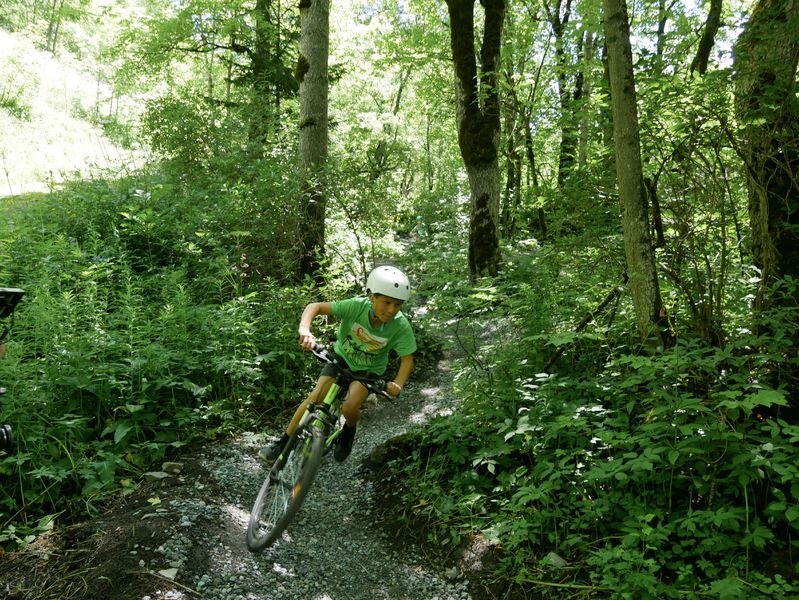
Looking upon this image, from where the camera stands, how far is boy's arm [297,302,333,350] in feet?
13.7

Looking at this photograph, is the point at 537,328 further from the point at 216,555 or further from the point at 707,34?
the point at 707,34

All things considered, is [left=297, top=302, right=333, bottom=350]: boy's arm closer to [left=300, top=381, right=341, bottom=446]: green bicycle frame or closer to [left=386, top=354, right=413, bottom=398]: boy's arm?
[left=300, top=381, right=341, bottom=446]: green bicycle frame

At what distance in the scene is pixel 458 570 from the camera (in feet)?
13.7

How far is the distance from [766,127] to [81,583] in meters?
6.41

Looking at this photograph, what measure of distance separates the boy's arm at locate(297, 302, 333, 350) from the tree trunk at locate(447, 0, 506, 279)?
5.96 metres

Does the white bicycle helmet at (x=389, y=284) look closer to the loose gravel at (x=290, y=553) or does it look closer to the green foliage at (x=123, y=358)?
the loose gravel at (x=290, y=553)

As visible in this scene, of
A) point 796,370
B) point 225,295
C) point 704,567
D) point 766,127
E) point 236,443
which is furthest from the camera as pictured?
point 225,295

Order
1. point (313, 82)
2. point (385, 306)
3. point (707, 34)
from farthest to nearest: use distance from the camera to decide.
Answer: point (707, 34) < point (313, 82) < point (385, 306)

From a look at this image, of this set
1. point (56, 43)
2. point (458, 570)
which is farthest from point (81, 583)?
point (56, 43)

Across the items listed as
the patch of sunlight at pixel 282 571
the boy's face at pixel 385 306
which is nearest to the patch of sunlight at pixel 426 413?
the boy's face at pixel 385 306

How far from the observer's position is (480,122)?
10.2 m

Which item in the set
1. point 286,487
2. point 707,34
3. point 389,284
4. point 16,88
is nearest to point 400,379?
point 389,284

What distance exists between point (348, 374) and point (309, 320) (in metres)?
0.58

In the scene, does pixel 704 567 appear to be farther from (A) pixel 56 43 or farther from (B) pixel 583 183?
(A) pixel 56 43
